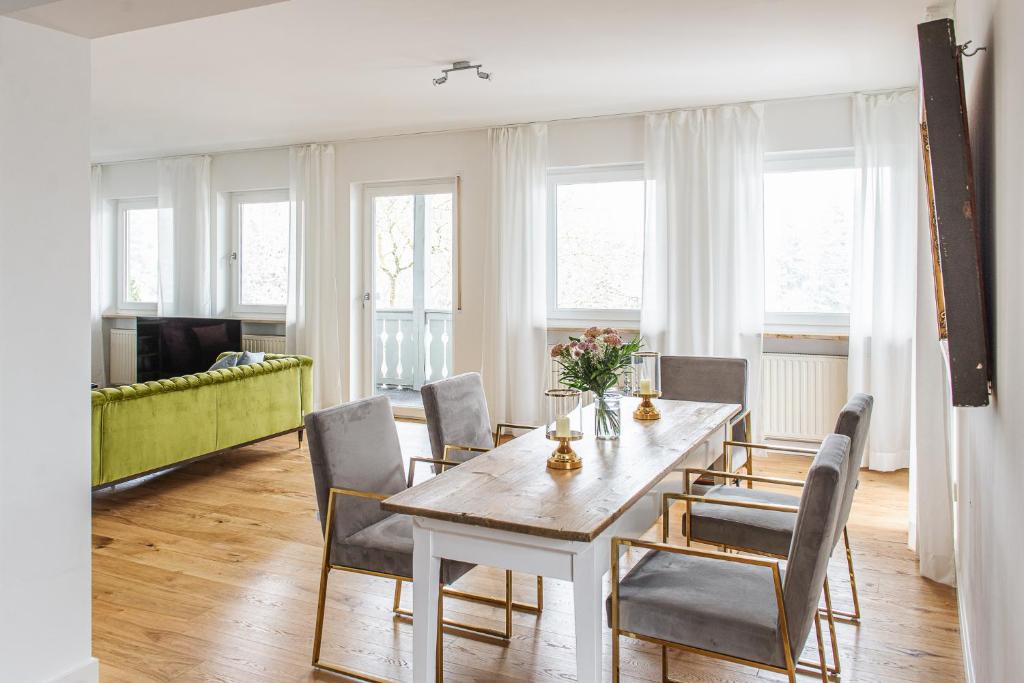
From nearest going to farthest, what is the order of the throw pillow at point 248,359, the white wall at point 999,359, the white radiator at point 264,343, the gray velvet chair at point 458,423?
the white wall at point 999,359
the gray velvet chair at point 458,423
the throw pillow at point 248,359
the white radiator at point 264,343

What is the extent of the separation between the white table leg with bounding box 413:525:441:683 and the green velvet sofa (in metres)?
2.63

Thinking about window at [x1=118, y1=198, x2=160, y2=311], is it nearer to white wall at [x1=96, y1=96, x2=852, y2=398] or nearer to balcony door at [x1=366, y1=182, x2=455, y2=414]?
white wall at [x1=96, y1=96, x2=852, y2=398]

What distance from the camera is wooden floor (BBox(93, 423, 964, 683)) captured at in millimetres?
2424

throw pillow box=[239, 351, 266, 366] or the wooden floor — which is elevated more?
throw pillow box=[239, 351, 266, 366]

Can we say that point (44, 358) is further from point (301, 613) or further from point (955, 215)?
point (955, 215)

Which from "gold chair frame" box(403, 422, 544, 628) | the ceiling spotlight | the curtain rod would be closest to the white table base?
"gold chair frame" box(403, 422, 544, 628)

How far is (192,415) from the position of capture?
4.44 meters

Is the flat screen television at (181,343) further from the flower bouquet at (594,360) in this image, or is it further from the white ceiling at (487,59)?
the flower bouquet at (594,360)

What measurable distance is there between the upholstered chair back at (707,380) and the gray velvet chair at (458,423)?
1.11 metres

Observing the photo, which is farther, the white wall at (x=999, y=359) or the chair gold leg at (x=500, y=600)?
the chair gold leg at (x=500, y=600)

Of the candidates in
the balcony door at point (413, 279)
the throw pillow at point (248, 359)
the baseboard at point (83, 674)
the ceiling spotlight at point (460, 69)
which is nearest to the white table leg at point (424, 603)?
the baseboard at point (83, 674)

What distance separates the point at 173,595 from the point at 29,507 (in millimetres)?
1021

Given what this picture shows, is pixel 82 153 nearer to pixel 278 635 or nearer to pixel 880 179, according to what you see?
pixel 278 635

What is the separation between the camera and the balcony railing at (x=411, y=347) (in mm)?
6883
